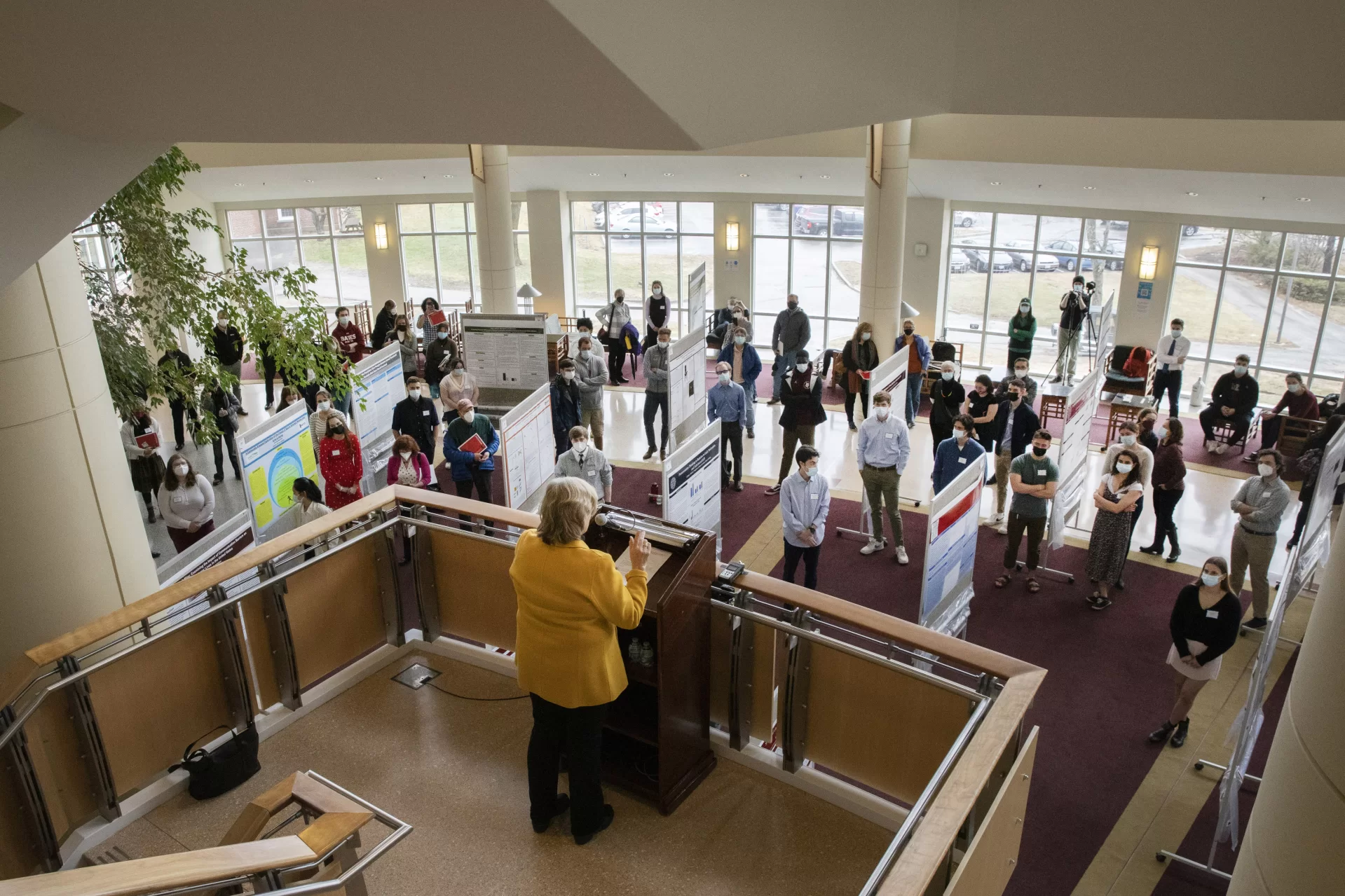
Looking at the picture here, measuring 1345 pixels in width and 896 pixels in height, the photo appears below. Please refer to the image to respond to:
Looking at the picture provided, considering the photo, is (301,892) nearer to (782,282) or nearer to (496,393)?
(496,393)

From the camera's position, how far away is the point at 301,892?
10.5 ft

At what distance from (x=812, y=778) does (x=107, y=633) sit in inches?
133

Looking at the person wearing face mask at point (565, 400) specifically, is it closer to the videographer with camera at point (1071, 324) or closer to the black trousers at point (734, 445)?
the black trousers at point (734, 445)

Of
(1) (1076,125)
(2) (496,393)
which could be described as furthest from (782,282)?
(2) (496,393)

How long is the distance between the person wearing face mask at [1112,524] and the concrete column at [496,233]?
10140mm

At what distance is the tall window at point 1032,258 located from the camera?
1719 cm

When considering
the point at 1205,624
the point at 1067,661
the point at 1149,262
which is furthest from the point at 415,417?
the point at 1149,262

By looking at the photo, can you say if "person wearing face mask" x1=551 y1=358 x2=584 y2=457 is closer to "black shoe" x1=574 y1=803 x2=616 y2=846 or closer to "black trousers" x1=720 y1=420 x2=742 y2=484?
"black trousers" x1=720 y1=420 x2=742 y2=484


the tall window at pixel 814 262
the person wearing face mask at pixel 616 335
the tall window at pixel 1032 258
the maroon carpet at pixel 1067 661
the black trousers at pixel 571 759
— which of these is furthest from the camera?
the tall window at pixel 814 262

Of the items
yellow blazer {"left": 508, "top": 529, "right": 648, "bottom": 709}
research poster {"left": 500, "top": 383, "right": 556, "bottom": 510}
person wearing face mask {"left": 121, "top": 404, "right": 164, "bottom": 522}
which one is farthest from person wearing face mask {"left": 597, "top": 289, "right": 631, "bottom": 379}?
yellow blazer {"left": 508, "top": 529, "right": 648, "bottom": 709}

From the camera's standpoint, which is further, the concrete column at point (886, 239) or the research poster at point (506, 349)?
the concrete column at point (886, 239)

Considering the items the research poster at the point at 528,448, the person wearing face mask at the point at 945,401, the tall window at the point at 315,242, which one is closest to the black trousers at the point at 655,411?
the research poster at the point at 528,448

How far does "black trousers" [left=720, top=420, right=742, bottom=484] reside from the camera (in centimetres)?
1090

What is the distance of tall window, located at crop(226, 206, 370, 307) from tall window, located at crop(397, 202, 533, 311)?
1230mm
